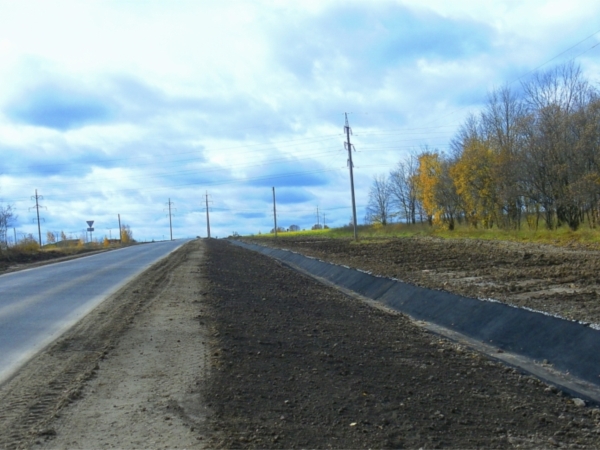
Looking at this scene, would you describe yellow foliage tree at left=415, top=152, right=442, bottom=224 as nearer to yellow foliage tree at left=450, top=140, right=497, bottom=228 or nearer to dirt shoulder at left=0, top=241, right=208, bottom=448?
yellow foliage tree at left=450, top=140, right=497, bottom=228

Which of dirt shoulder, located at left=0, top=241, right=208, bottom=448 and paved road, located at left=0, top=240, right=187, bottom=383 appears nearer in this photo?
dirt shoulder, located at left=0, top=241, right=208, bottom=448

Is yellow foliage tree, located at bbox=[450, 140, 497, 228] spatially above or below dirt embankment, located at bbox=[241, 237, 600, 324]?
above

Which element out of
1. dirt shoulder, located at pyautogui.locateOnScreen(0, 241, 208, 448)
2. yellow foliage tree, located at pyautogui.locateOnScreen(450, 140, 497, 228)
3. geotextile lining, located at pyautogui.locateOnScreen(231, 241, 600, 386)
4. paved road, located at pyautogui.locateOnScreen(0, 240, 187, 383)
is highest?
yellow foliage tree, located at pyautogui.locateOnScreen(450, 140, 497, 228)

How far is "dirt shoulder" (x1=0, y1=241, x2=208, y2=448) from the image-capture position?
4.99m

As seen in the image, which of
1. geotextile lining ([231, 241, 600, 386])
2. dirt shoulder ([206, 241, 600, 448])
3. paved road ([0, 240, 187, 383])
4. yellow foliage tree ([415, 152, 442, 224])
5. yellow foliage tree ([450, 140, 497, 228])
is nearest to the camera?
dirt shoulder ([206, 241, 600, 448])

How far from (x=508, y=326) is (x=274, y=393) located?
18.0 ft

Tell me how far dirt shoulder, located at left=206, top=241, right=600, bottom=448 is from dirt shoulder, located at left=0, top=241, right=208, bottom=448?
1.14 feet

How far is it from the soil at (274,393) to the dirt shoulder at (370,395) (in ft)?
0.05

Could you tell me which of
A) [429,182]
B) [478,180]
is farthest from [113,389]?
[429,182]

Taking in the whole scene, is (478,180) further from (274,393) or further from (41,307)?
(274,393)

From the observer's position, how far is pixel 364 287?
1844 centimetres

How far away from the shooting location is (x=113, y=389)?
643 centimetres

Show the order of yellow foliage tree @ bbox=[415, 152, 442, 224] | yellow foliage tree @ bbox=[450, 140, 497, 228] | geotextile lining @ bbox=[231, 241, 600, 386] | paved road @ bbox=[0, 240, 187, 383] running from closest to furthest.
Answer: geotextile lining @ bbox=[231, 241, 600, 386], paved road @ bbox=[0, 240, 187, 383], yellow foliage tree @ bbox=[450, 140, 497, 228], yellow foliage tree @ bbox=[415, 152, 442, 224]

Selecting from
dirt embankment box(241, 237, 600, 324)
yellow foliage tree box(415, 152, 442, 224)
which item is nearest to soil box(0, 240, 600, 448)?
dirt embankment box(241, 237, 600, 324)
